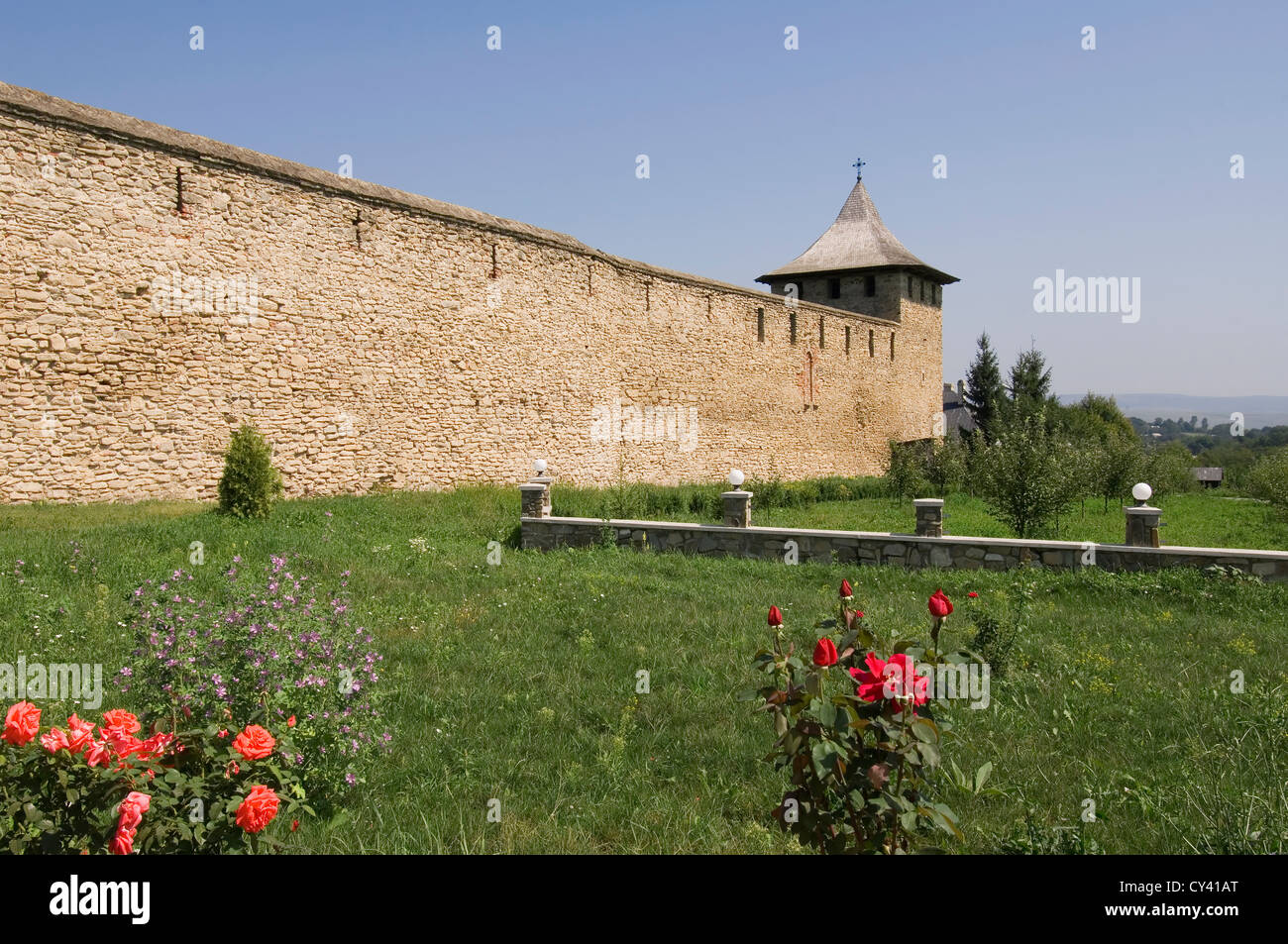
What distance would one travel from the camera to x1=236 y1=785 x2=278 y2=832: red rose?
7.68ft

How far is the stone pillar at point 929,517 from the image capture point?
32.2 feet

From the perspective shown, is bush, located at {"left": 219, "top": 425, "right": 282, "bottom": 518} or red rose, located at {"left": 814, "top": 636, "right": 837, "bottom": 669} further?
bush, located at {"left": 219, "top": 425, "right": 282, "bottom": 518}

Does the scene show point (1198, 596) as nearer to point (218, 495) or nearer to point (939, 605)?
point (939, 605)

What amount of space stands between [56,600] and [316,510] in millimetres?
4909

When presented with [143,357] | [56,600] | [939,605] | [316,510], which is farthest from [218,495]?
[939,605]

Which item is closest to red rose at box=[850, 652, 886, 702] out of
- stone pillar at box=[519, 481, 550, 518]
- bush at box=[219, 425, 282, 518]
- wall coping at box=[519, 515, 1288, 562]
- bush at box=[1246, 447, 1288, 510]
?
wall coping at box=[519, 515, 1288, 562]

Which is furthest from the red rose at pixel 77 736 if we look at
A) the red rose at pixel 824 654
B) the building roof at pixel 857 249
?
the building roof at pixel 857 249

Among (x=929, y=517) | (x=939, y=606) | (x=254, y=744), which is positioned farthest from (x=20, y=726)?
(x=929, y=517)

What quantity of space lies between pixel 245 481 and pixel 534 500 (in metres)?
3.42

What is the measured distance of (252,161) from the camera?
12219 millimetres

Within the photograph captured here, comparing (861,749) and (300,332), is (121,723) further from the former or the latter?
(300,332)

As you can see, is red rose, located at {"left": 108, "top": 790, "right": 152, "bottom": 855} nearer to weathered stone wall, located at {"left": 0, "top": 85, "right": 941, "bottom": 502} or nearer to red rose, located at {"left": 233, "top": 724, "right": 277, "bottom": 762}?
red rose, located at {"left": 233, "top": 724, "right": 277, "bottom": 762}

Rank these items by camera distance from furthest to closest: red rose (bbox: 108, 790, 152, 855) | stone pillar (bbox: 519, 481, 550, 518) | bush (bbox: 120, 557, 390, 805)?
1. stone pillar (bbox: 519, 481, 550, 518)
2. bush (bbox: 120, 557, 390, 805)
3. red rose (bbox: 108, 790, 152, 855)

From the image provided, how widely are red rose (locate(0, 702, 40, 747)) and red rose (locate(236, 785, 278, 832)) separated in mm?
617
